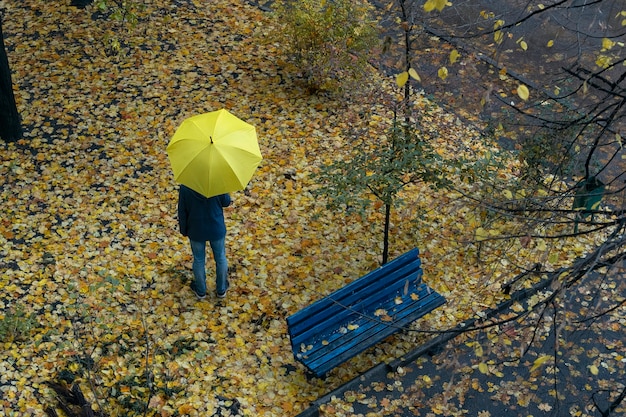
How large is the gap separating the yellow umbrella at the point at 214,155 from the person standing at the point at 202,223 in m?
0.26

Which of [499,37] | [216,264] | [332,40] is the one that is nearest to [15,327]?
[216,264]

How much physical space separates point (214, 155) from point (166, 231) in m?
1.80

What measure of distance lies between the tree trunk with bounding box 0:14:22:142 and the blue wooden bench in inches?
184

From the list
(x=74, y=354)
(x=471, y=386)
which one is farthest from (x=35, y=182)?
(x=471, y=386)

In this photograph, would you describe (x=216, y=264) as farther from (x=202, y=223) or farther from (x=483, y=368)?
(x=483, y=368)

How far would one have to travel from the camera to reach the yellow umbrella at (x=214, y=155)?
6.27 m

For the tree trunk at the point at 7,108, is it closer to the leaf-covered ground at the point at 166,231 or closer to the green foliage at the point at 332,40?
the leaf-covered ground at the point at 166,231

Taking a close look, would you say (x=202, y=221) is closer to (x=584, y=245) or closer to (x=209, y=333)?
(x=209, y=333)

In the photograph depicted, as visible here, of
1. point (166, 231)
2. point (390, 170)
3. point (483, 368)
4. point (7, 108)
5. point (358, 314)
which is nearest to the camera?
point (483, 368)

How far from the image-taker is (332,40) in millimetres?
9297

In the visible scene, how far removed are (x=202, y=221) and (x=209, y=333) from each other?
3.32 ft

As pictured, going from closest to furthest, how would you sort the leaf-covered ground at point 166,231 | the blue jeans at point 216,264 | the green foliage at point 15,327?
A: the leaf-covered ground at point 166,231 < the green foliage at point 15,327 < the blue jeans at point 216,264

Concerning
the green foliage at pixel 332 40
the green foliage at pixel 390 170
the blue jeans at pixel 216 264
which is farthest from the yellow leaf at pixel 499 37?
the green foliage at pixel 332 40

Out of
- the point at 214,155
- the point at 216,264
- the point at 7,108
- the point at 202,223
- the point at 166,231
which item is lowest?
the point at 7,108
